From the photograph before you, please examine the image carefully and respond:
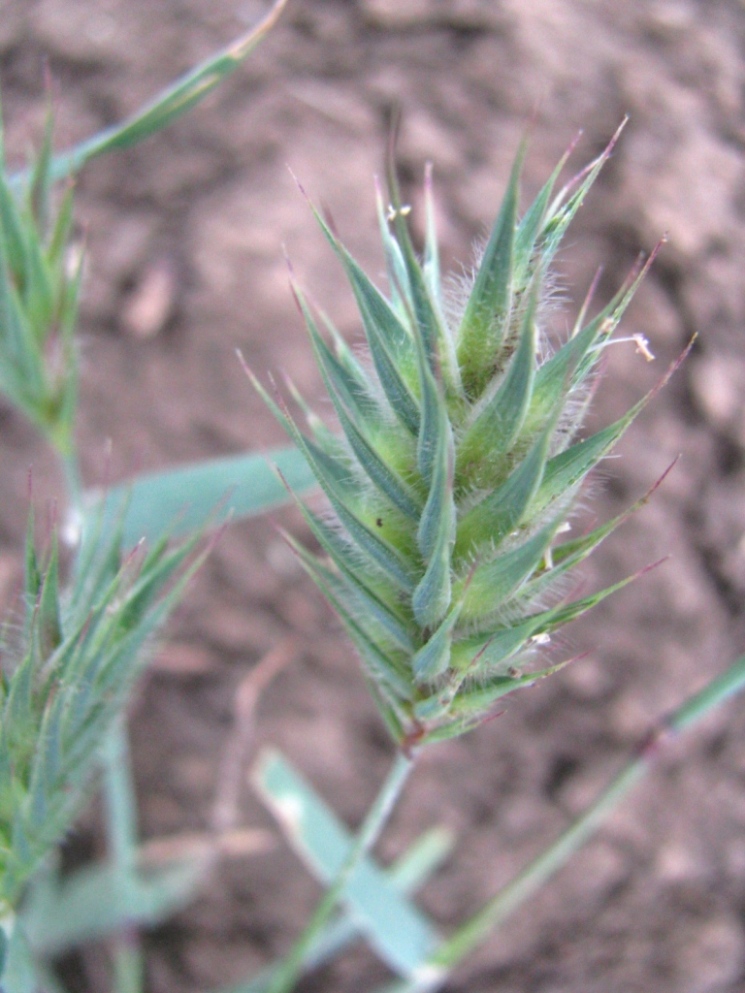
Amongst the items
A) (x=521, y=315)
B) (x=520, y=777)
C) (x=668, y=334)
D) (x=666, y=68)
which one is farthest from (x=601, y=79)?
(x=521, y=315)

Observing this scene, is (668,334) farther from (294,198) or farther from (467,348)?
(467,348)

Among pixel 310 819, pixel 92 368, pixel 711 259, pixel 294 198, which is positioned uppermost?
pixel 711 259

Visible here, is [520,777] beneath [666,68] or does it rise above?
beneath

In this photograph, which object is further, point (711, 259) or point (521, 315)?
point (711, 259)

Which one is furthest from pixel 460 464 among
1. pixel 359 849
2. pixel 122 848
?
pixel 122 848

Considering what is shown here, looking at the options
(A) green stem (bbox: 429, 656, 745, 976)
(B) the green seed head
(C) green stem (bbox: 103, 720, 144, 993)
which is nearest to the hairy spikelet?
(B) the green seed head

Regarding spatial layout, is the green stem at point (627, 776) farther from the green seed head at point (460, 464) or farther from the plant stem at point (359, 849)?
the green seed head at point (460, 464)

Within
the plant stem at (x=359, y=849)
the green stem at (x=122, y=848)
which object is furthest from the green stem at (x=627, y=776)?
the green stem at (x=122, y=848)
